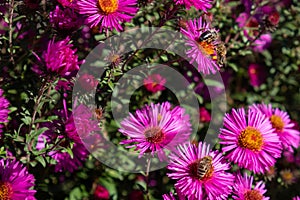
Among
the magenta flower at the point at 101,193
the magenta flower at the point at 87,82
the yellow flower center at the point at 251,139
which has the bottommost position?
the magenta flower at the point at 101,193

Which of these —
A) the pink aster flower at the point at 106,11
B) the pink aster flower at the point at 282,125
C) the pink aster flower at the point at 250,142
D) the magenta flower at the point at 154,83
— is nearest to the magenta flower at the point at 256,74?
the pink aster flower at the point at 282,125

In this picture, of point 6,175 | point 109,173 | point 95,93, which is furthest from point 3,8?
point 109,173

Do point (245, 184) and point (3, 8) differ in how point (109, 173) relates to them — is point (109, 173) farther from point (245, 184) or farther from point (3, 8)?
point (3, 8)

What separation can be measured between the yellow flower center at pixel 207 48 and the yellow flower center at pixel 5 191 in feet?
2.98

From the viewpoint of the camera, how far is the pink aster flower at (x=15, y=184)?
1.75m

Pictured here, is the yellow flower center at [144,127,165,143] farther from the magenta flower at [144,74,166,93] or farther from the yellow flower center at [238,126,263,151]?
the magenta flower at [144,74,166,93]

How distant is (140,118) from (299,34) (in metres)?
1.52

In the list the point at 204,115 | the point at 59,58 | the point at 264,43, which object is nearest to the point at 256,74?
the point at 264,43

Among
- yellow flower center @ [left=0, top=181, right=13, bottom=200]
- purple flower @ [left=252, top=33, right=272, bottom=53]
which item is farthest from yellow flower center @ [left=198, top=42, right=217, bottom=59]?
purple flower @ [left=252, top=33, right=272, bottom=53]

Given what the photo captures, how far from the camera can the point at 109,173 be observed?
2473mm

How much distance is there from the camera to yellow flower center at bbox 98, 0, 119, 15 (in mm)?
1779

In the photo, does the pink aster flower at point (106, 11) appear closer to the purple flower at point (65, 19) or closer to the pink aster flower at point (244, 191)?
the purple flower at point (65, 19)

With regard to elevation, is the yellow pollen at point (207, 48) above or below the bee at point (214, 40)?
below

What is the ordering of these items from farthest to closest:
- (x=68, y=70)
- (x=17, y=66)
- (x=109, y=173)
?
(x=109, y=173) < (x=17, y=66) < (x=68, y=70)
